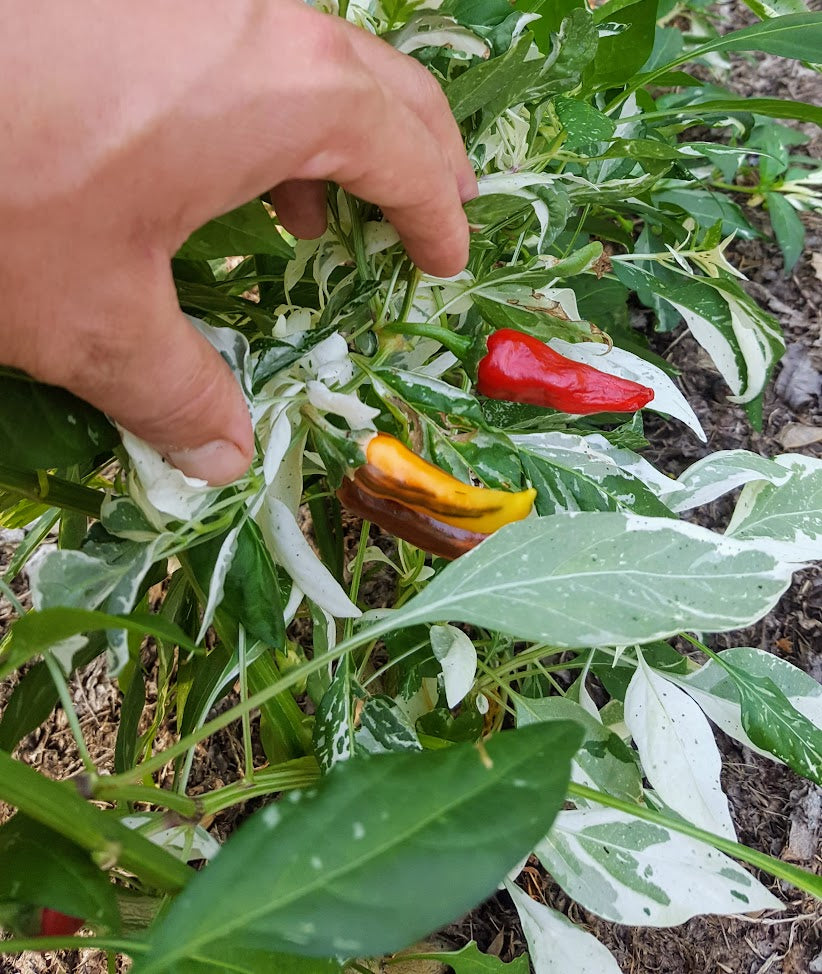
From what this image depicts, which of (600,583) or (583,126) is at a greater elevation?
(583,126)

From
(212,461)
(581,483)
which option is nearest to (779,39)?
(581,483)

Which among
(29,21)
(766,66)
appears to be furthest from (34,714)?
(766,66)

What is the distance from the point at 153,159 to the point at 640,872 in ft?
2.21

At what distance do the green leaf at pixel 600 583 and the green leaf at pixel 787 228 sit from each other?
2.87 feet

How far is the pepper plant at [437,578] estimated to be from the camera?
42 cm

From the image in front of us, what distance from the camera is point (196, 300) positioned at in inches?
30.2

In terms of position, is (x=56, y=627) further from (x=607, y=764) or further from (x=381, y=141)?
(x=607, y=764)

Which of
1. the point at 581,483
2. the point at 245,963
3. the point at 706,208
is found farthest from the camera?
the point at 706,208

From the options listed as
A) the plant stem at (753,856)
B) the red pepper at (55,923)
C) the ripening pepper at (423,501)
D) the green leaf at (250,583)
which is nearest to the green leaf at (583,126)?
the ripening pepper at (423,501)

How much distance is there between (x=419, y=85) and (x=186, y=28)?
0.70 feet

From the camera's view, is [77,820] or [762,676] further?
[762,676]

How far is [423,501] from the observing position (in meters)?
0.64

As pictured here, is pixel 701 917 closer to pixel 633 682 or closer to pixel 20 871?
pixel 633 682

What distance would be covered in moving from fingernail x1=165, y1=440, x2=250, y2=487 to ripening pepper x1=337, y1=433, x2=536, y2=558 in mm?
99
